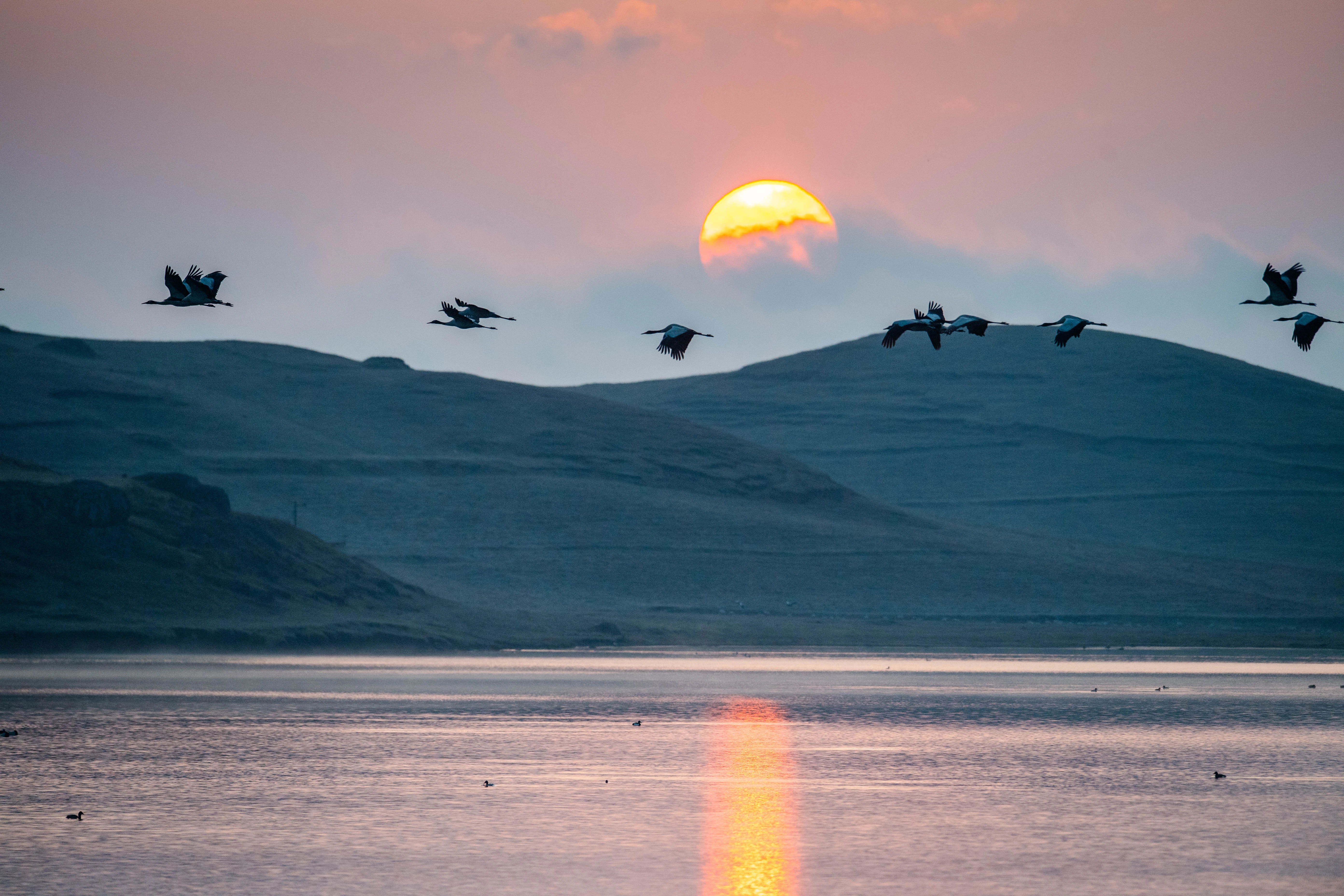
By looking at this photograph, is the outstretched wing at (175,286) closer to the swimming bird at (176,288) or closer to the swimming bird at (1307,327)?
the swimming bird at (176,288)

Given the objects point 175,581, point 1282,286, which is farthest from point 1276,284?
point 175,581

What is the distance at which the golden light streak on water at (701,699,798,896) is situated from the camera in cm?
3053

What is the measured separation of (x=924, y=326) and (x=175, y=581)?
7129 cm

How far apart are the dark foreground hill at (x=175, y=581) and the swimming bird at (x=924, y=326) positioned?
65.4m

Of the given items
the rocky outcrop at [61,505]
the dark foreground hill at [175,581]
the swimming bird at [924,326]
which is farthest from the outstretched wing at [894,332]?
the rocky outcrop at [61,505]

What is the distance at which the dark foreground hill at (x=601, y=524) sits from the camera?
12794cm

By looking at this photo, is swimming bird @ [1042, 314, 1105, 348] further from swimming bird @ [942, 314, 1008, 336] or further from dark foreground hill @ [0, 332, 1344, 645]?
dark foreground hill @ [0, 332, 1344, 645]

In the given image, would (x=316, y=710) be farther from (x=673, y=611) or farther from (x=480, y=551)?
(x=480, y=551)

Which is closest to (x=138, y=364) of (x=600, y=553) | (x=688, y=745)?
(x=600, y=553)

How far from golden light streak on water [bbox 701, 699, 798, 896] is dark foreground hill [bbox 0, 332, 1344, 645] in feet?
186

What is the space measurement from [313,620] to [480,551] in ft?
129

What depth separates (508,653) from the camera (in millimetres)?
101688

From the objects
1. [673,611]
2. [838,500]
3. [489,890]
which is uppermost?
[838,500]

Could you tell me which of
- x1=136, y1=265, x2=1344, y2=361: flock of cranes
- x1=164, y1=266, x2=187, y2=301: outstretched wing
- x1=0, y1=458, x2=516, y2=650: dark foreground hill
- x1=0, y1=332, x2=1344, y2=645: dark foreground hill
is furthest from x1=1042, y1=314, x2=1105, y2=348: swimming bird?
x1=0, y1=332, x2=1344, y2=645: dark foreground hill
